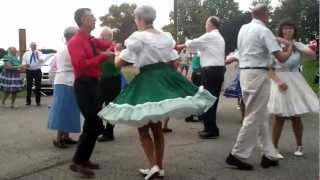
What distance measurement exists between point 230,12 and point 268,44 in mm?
92471

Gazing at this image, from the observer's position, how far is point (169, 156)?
316 inches

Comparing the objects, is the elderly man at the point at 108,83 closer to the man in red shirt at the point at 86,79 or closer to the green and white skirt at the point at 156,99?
the man in red shirt at the point at 86,79

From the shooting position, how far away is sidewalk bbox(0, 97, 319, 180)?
6.95 meters

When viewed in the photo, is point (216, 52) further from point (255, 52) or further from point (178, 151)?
point (255, 52)

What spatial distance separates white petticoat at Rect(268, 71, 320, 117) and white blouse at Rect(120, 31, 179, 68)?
1952mm

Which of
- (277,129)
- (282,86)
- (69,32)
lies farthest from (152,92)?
(69,32)

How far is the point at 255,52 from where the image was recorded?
7000 mm

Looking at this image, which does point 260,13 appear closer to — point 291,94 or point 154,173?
point 291,94

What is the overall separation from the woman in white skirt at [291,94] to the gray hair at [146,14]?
1.95m

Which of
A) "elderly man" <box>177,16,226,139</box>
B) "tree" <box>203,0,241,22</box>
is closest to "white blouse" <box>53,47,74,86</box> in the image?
"elderly man" <box>177,16,226,139</box>

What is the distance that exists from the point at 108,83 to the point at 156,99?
3.08 m

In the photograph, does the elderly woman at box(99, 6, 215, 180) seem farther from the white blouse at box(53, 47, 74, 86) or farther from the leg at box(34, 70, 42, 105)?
the leg at box(34, 70, 42, 105)

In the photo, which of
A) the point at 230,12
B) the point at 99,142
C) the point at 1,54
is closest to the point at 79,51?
the point at 99,142

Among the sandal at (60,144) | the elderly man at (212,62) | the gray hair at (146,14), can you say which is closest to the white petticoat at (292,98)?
the elderly man at (212,62)
